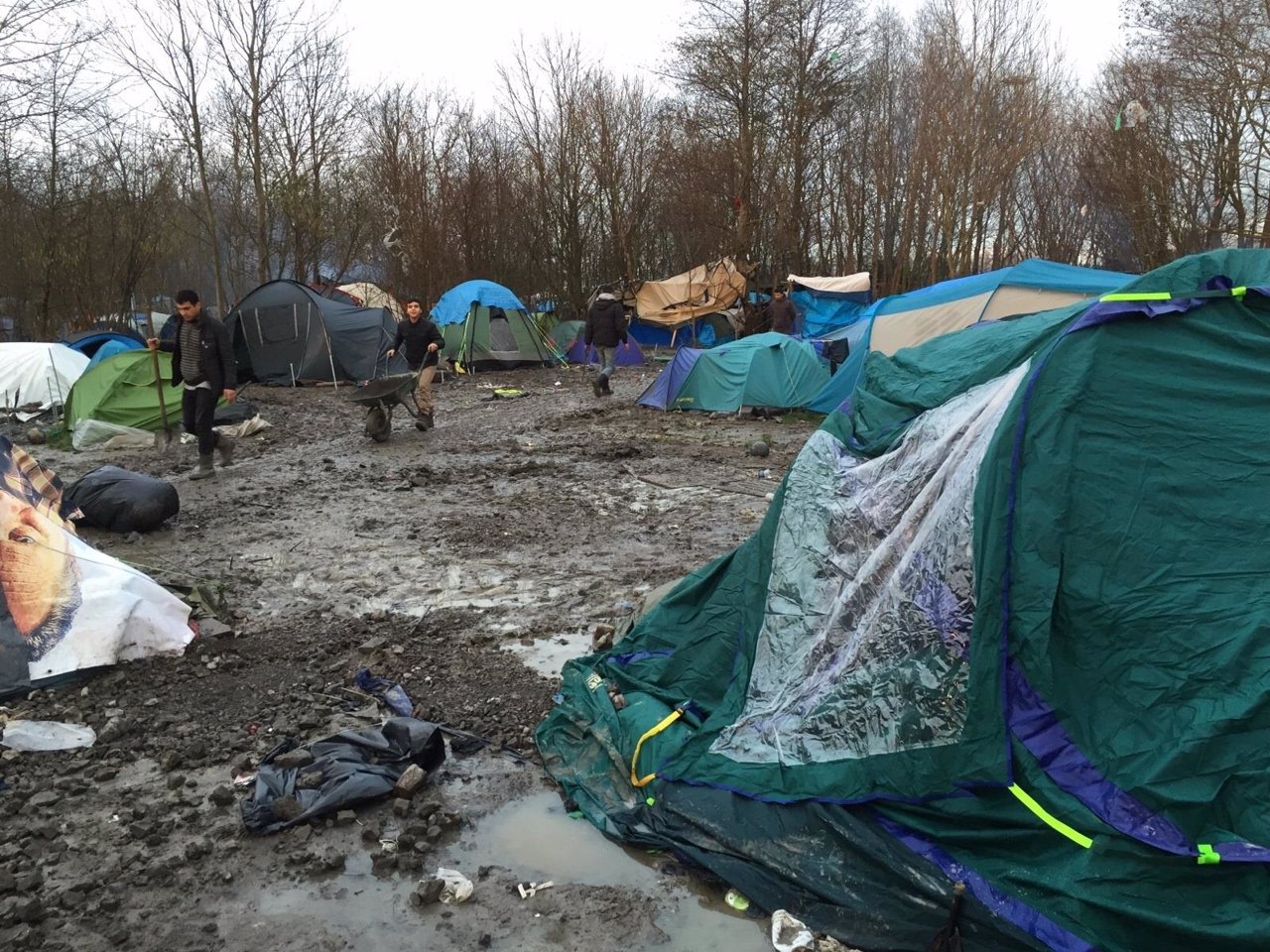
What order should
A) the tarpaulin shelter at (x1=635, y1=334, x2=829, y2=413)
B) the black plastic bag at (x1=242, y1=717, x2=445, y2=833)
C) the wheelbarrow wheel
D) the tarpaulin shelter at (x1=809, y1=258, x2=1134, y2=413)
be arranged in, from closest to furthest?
the black plastic bag at (x1=242, y1=717, x2=445, y2=833) → the tarpaulin shelter at (x1=809, y1=258, x2=1134, y2=413) → the wheelbarrow wheel → the tarpaulin shelter at (x1=635, y1=334, x2=829, y2=413)

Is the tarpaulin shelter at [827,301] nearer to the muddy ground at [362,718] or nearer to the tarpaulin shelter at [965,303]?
the tarpaulin shelter at [965,303]

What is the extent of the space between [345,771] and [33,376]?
14.5 m

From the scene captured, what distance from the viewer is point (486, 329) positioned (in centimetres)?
2231

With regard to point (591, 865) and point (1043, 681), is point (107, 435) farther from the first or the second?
point (1043, 681)

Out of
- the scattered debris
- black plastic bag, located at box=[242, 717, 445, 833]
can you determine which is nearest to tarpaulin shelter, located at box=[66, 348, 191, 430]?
black plastic bag, located at box=[242, 717, 445, 833]

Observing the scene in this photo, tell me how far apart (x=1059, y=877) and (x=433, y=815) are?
7.12ft

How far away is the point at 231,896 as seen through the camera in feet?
10.0

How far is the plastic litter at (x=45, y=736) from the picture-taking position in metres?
4.00

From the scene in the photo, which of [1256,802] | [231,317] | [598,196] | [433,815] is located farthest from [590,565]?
[598,196]

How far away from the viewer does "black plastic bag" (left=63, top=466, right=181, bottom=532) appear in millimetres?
7395

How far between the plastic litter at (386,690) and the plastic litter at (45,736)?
46.3 inches

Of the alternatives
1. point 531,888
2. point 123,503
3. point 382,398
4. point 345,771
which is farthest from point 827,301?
point 531,888

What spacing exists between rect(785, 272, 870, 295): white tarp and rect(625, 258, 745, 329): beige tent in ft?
5.62

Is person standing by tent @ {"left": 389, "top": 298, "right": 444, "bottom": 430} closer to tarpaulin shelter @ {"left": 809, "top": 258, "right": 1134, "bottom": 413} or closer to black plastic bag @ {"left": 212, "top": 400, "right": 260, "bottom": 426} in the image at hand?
black plastic bag @ {"left": 212, "top": 400, "right": 260, "bottom": 426}
